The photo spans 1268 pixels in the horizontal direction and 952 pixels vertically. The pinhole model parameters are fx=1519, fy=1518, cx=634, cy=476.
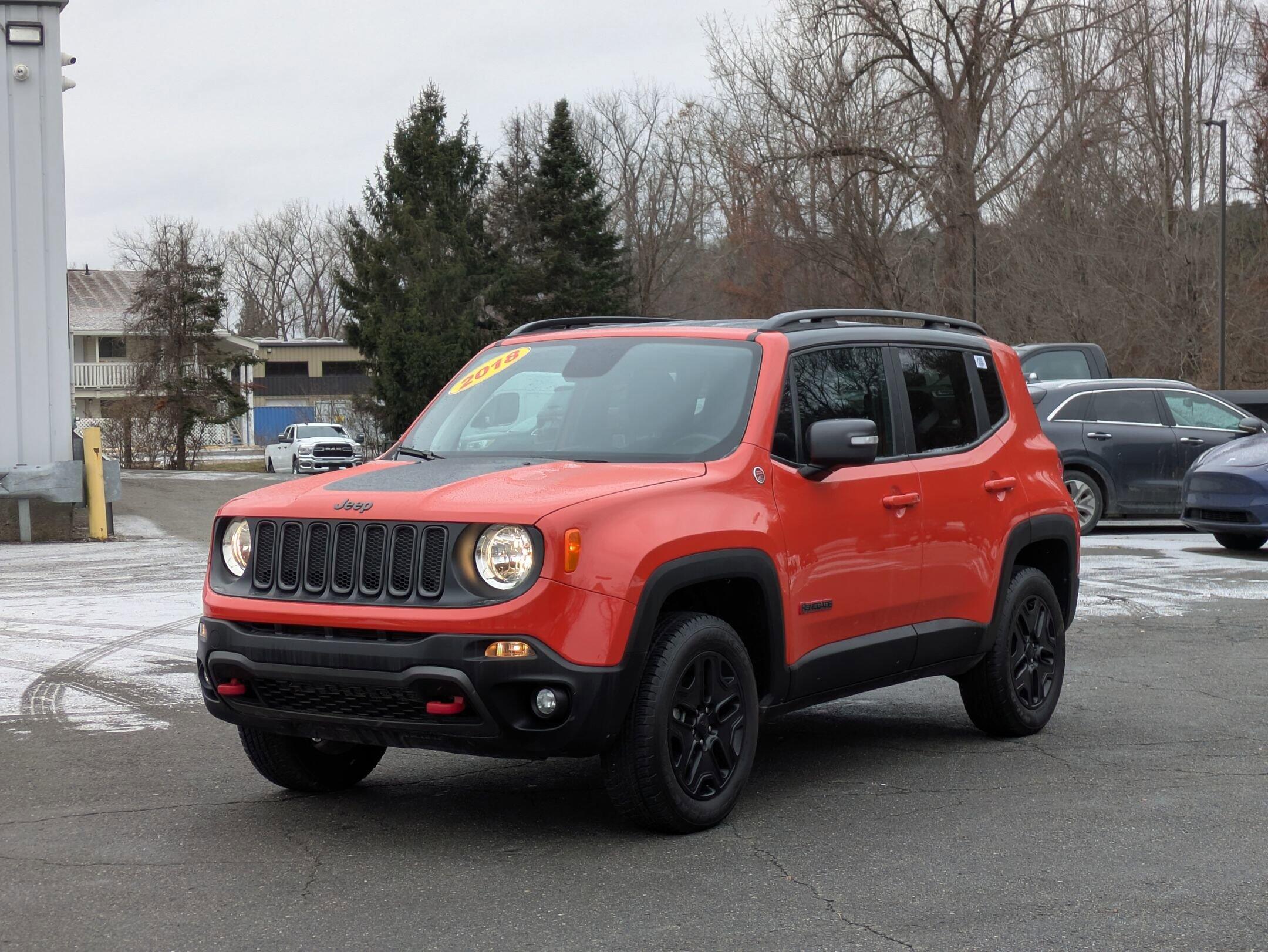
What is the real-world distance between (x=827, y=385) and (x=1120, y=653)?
4210mm

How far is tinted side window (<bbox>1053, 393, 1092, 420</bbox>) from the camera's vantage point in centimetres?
1702

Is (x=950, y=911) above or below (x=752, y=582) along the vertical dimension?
below

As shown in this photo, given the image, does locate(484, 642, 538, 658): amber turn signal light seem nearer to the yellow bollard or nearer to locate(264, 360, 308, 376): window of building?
the yellow bollard

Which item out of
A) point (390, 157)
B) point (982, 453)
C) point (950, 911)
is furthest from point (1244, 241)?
point (950, 911)

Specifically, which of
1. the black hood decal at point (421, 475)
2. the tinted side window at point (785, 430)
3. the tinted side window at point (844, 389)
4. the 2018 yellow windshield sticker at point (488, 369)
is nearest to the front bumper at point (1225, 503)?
the tinted side window at point (844, 389)

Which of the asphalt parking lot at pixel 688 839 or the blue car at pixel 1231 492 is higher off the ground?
the blue car at pixel 1231 492

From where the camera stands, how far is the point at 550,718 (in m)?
4.85

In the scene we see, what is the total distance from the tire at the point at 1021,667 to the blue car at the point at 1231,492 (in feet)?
A: 25.5

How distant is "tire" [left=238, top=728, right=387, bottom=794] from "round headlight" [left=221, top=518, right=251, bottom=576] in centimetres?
65

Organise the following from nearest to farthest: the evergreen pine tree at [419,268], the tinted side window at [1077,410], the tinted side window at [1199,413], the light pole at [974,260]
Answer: the tinted side window at [1077,410] → the tinted side window at [1199,413] → the light pole at [974,260] → the evergreen pine tree at [419,268]

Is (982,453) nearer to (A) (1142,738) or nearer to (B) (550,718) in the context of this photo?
(A) (1142,738)

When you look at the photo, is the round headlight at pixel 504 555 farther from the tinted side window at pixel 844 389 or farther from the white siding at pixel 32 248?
the white siding at pixel 32 248

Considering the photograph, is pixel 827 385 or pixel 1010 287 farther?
pixel 1010 287

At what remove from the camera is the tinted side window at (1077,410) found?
1702cm
